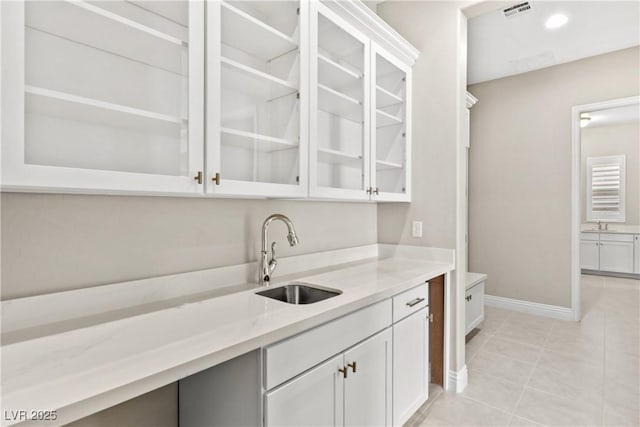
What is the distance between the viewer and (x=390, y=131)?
8.16 ft

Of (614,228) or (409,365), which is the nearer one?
(409,365)

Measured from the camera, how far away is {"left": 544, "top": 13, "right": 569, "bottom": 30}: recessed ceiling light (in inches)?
112

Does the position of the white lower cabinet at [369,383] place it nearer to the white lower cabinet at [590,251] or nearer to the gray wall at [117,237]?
the gray wall at [117,237]

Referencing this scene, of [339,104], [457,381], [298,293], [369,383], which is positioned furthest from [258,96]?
[457,381]

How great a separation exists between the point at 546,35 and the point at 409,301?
9.84ft

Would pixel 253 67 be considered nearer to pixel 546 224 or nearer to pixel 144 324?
pixel 144 324

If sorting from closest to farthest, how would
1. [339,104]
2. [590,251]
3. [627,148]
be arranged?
[339,104]
[627,148]
[590,251]

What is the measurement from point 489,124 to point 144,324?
14.3ft

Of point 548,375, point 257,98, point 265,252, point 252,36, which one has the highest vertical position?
point 252,36

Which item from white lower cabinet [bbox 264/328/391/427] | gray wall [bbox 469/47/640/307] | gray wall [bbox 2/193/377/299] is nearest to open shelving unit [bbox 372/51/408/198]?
gray wall [bbox 2/193/377/299]

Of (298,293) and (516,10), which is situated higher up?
(516,10)

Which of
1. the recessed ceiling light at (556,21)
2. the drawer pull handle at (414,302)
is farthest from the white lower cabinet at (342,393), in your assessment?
the recessed ceiling light at (556,21)

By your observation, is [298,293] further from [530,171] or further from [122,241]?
[530,171]

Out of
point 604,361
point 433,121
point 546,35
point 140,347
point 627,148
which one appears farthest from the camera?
point 627,148
